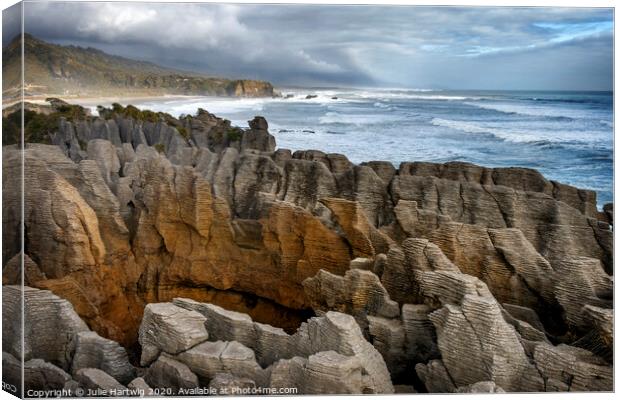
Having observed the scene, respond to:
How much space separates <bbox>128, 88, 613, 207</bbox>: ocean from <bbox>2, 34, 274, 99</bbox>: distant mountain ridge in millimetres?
166

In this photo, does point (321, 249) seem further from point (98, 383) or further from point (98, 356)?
point (98, 383)

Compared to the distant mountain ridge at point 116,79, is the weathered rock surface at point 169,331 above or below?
below

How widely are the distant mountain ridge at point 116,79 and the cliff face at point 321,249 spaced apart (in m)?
0.35

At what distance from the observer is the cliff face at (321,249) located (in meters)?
7.23

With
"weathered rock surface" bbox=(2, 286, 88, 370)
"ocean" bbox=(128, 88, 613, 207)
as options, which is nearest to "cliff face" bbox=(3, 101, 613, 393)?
"ocean" bbox=(128, 88, 613, 207)

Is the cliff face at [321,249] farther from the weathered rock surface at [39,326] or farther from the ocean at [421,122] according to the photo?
the weathered rock surface at [39,326]

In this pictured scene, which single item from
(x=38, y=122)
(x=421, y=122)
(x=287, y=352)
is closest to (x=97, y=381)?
(x=287, y=352)

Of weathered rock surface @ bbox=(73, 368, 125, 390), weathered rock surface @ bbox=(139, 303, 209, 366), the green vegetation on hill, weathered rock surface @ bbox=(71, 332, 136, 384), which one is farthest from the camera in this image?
the green vegetation on hill

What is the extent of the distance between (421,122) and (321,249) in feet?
6.78

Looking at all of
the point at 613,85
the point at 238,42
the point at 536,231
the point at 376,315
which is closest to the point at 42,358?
the point at 376,315

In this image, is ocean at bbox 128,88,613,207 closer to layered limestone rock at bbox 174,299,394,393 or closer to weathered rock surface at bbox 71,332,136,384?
layered limestone rock at bbox 174,299,394,393

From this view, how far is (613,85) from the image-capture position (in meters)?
8.12

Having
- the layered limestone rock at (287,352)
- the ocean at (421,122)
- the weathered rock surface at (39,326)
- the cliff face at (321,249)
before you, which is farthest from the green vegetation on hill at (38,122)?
the layered limestone rock at (287,352)

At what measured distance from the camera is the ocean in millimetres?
8477
